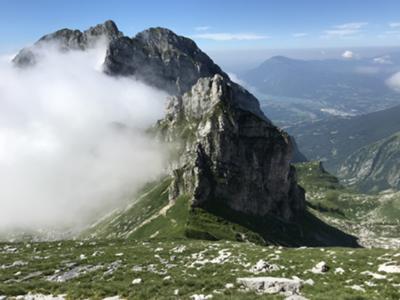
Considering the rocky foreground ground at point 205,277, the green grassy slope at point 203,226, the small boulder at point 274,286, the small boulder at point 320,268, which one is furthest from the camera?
the green grassy slope at point 203,226

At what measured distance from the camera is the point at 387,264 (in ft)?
136

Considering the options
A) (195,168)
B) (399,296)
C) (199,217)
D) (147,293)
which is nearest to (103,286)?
(147,293)

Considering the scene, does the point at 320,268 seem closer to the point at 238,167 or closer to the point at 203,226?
the point at 203,226

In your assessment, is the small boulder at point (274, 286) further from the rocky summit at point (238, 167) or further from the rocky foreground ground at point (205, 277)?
the rocky summit at point (238, 167)

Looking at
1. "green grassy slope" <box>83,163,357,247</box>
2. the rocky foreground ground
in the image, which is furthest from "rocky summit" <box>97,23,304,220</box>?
the rocky foreground ground

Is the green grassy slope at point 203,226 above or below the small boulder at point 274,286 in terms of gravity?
below

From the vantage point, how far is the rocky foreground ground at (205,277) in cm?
3228

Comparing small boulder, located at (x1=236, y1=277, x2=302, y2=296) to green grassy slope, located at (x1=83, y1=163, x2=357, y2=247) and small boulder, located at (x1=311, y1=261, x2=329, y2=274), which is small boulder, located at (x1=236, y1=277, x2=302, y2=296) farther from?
green grassy slope, located at (x1=83, y1=163, x2=357, y2=247)

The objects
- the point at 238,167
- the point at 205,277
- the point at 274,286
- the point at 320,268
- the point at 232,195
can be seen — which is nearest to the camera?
the point at 274,286

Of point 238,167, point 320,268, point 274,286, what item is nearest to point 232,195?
point 238,167

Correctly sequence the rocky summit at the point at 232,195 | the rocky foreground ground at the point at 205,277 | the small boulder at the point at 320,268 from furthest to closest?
the rocky summit at the point at 232,195 < the small boulder at the point at 320,268 < the rocky foreground ground at the point at 205,277

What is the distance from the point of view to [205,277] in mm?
39719

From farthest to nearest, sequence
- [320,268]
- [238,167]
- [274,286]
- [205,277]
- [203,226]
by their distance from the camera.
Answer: [238,167] < [203,226] < [320,268] < [205,277] < [274,286]

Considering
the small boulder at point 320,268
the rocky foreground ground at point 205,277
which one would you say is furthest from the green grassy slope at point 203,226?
the small boulder at point 320,268
